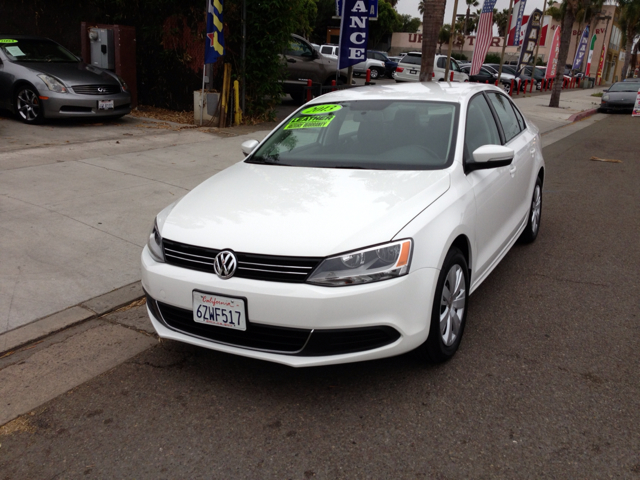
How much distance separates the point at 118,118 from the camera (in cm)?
1180

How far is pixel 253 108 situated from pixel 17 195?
6.84 meters

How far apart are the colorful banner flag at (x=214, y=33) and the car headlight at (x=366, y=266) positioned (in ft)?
30.4

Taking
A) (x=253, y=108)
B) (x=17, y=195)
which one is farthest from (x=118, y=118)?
(x=17, y=195)

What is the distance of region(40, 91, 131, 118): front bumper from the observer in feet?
33.4

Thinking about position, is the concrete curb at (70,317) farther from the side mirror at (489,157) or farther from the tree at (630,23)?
the tree at (630,23)

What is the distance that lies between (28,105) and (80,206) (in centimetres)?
515

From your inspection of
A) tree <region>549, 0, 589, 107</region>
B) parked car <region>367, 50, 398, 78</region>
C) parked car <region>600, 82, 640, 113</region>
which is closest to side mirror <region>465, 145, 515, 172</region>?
tree <region>549, 0, 589, 107</region>

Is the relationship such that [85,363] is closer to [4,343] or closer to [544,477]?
[4,343]

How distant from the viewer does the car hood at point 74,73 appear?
409 inches

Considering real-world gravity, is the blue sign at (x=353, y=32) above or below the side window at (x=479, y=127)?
above

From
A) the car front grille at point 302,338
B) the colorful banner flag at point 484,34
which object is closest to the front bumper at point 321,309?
the car front grille at point 302,338

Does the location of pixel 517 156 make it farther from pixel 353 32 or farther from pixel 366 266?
pixel 353 32

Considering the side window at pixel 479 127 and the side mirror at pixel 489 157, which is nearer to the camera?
the side mirror at pixel 489 157

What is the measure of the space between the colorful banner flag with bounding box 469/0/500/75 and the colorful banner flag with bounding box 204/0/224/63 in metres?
10.8
